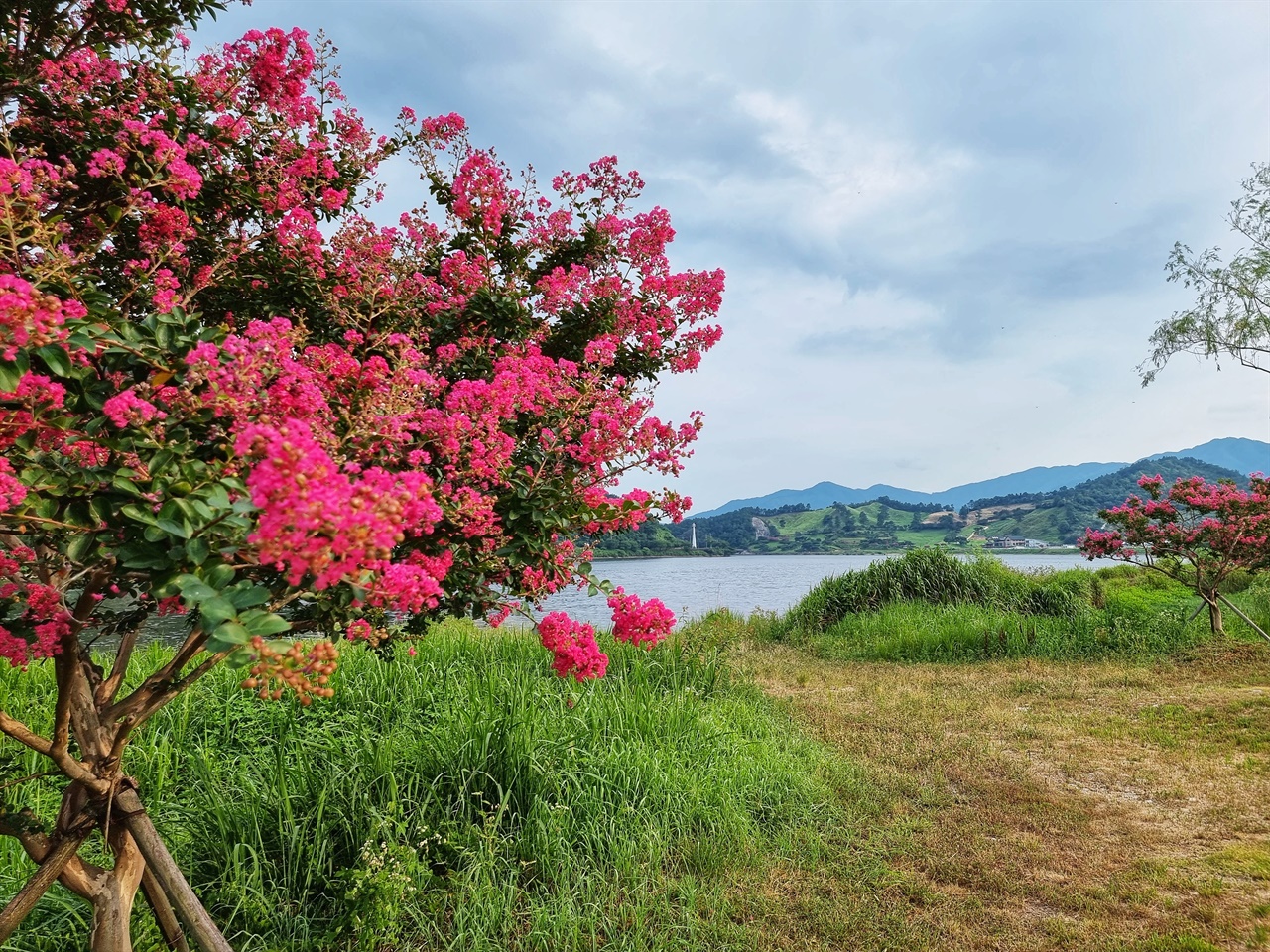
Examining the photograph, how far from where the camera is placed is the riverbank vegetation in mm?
2854

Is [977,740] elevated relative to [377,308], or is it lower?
lower

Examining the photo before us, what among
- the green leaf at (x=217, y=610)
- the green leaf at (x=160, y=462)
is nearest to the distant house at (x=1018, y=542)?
the green leaf at (x=160, y=462)

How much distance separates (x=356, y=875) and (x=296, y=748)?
1109 mm

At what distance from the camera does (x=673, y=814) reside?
3.69m

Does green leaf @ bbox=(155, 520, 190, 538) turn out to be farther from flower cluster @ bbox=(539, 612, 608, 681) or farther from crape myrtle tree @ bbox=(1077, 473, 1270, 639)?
crape myrtle tree @ bbox=(1077, 473, 1270, 639)

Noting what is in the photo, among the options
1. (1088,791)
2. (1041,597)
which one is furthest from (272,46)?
(1041,597)

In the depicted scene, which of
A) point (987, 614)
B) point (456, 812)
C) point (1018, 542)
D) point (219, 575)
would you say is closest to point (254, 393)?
point (219, 575)

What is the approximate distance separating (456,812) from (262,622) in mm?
2683

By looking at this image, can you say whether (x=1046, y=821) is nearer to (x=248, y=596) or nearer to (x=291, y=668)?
(x=291, y=668)

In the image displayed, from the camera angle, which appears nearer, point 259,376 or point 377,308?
point 259,376

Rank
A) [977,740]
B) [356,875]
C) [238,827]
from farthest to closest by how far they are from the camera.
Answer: [977,740] < [238,827] < [356,875]

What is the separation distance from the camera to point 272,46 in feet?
10.4

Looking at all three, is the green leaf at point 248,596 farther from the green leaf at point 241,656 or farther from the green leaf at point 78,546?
the green leaf at point 78,546

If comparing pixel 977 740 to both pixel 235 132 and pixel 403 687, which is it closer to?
pixel 403 687
